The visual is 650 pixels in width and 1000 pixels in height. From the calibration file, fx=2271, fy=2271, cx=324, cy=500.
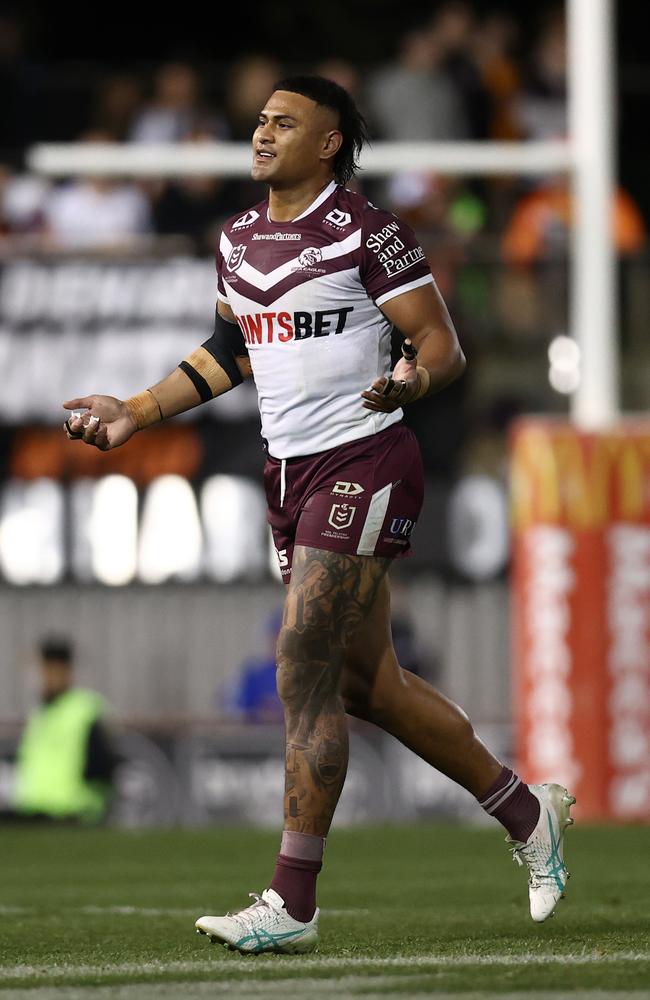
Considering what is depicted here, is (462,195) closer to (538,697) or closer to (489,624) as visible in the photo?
(489,624)

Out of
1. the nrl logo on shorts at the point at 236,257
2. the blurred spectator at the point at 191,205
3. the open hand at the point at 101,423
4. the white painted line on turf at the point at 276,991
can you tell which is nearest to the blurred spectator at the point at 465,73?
the blurred spectator at the point at 191,205

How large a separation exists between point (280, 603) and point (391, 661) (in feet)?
26.1

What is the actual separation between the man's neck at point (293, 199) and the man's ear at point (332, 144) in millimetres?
65

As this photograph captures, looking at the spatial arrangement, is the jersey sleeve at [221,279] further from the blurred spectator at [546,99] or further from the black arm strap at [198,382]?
the blurred spectator at [546,99]

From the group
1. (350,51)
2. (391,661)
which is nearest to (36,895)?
(391,661)

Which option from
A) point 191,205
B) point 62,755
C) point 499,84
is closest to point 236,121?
point 191,205

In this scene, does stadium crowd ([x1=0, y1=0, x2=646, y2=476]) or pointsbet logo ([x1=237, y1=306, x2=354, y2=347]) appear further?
stadium crowd ([x1=0, y1=0, x2=646, y2=476])

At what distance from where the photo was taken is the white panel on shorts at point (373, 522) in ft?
17.7

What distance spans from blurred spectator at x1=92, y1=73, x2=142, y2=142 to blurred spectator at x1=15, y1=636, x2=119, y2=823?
138 inches

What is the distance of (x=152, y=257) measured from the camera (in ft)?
42.1

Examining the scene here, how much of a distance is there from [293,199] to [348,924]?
188cm

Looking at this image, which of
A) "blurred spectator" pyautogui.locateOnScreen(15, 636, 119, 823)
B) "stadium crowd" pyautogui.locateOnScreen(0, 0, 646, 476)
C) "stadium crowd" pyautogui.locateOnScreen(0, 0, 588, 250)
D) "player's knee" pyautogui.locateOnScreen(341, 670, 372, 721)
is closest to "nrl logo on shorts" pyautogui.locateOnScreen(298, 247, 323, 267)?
"player's knee" pyautogui.locateOnScreen(341, 670, 372, 721)

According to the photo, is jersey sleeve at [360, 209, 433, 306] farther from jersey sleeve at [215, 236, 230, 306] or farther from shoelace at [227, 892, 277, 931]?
shoelace at [227, 892, 277, 931]

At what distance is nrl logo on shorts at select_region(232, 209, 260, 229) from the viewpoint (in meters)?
5.61
